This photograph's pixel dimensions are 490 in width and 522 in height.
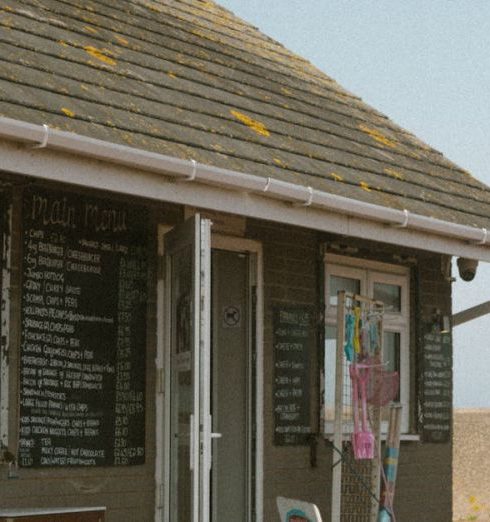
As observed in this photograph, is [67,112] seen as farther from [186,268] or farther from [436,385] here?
[436,385]

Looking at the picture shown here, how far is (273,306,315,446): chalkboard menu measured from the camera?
1108cm

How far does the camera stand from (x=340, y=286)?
12.0 m

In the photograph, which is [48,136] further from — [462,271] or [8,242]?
[462,271]

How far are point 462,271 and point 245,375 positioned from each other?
279cm

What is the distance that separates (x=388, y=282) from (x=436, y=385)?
1186mm

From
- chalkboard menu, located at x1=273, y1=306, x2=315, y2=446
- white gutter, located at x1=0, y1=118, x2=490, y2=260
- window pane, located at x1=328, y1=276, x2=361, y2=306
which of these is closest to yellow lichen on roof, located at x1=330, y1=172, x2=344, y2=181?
white gutter, located at x1=0, y1=118, x2=490, y2=260

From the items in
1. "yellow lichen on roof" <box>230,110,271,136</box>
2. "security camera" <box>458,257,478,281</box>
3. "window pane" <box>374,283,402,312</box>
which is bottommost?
"window pane" <box>374,283,402,312</box>

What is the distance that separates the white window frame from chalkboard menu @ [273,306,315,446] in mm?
351

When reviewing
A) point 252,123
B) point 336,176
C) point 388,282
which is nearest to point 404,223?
point 336,176

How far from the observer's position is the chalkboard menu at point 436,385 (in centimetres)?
1277

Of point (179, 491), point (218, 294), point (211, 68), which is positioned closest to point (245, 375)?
point (218, 294)

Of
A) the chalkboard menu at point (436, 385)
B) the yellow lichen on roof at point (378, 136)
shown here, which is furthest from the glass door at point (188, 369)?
the yellow lichen on roof at point (378, 136)

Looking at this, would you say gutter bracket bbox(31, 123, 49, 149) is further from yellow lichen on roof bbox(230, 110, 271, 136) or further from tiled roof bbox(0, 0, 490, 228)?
yellow lichen on roof bbox(230, 110, 271, 136)

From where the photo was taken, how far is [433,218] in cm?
1095
